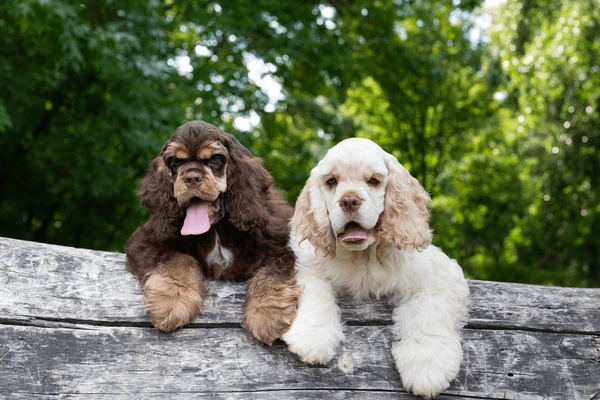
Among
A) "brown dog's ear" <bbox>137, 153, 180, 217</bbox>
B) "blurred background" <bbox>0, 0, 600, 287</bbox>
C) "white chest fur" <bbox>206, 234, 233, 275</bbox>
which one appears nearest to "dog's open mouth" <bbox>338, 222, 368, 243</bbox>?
"white chest fur" <bbox>206, 234, 233, 275</bbox>

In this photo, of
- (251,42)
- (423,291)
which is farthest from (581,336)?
(251,42)

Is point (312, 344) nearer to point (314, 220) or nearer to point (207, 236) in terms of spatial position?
point (314, 220)

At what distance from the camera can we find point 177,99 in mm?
8492

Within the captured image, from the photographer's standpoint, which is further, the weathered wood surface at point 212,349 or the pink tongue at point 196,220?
the pink tongue at point 196,220

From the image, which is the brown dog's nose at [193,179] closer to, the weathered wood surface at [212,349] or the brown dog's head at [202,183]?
the brown dog's head at [202,183]

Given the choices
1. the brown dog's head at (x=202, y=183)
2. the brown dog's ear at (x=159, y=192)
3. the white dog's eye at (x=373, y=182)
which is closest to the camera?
the white dog's eye at (x=373, y=182)

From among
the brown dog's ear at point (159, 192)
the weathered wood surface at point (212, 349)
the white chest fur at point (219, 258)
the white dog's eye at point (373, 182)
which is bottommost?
the weathered wood surface at point (212, 349)

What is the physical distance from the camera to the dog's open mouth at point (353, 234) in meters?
3.35

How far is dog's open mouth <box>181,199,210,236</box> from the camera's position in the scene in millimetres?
3635

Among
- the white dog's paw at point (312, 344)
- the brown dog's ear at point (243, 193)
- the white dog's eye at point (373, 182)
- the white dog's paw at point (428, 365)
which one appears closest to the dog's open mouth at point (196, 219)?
the brown dog's ear at point (243, 193)

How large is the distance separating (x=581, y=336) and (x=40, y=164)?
893cm

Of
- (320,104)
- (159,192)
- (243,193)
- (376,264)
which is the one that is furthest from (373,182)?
(320,104)

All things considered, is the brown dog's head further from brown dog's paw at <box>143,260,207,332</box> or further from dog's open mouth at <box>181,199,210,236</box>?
brown dog's paw at <box>143,260,207,332</box>

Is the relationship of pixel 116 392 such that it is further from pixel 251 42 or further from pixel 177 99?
pixel 251 42
